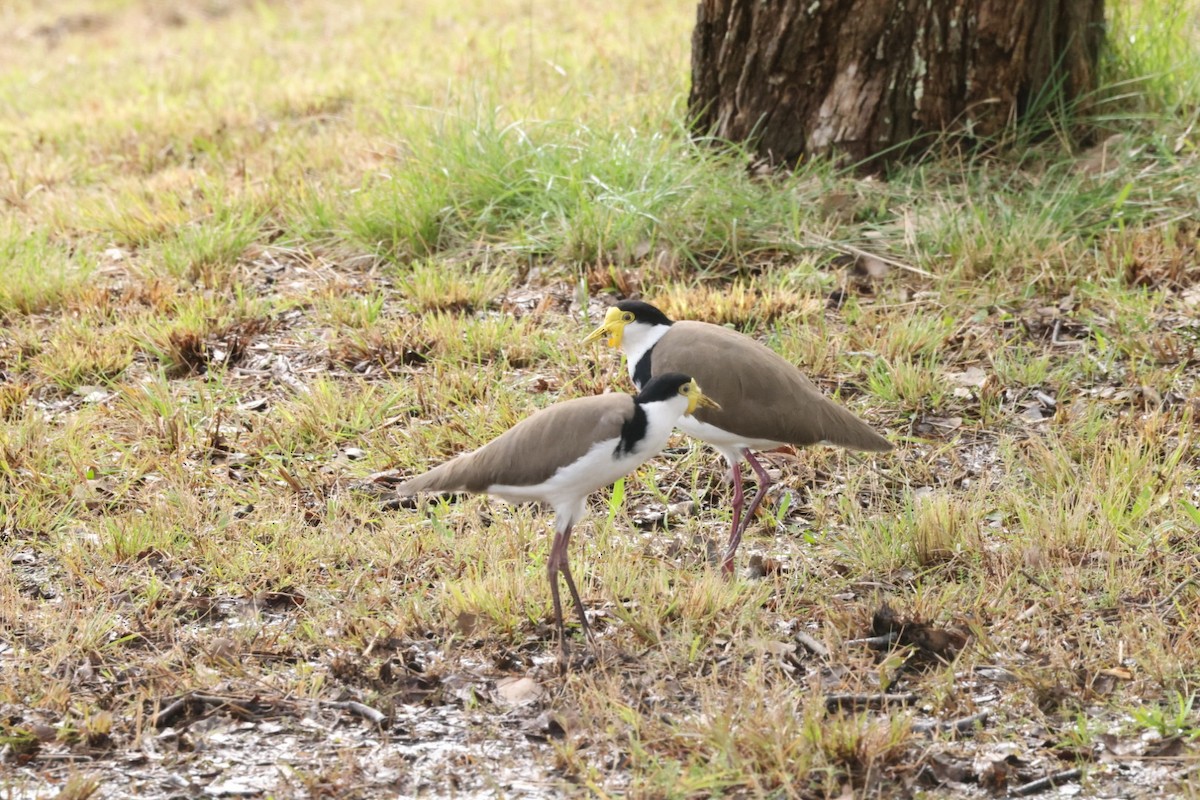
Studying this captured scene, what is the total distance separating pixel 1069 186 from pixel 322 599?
3976 mm

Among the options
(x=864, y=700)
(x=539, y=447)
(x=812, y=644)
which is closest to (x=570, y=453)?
(x=539, y=447)

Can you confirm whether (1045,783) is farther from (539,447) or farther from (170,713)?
(170,713)

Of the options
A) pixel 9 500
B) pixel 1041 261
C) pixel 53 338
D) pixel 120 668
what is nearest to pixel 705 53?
pixel 1041 261

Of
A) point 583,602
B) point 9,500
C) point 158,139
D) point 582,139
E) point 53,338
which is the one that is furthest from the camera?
point 158,139

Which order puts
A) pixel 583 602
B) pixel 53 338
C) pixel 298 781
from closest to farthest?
pixel 298 781 → pixel 583 602 → pixel 53 338

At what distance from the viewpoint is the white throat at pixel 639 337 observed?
451cm

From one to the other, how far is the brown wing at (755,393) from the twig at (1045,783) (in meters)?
1.35

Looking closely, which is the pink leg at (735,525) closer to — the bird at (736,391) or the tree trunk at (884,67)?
the bird at (736,391)

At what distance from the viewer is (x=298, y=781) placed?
335 centimetres

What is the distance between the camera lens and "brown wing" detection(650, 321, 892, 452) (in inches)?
167

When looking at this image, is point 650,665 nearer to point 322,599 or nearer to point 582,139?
point 322,599

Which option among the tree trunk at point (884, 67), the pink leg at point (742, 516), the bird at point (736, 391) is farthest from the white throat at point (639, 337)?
the tree trunk at point (884, 67)

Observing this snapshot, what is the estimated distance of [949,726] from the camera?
11.4ft

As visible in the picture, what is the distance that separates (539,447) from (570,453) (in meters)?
0.11
